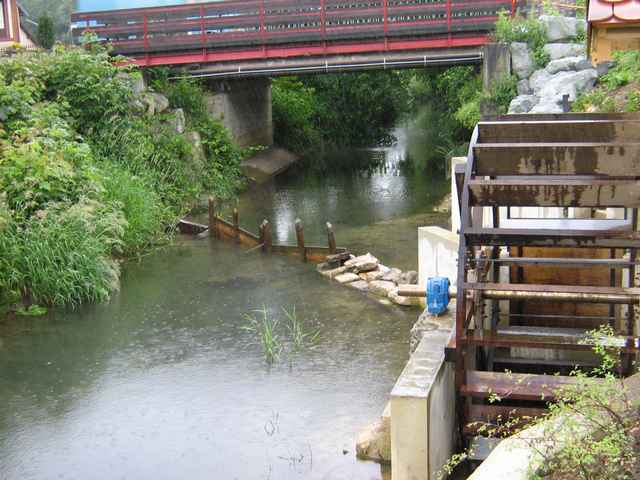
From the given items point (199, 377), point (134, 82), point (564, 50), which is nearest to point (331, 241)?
point (199, 377)

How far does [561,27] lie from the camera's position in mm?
20062

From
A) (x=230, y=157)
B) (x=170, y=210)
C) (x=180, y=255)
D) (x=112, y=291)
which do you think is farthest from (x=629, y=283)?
(x=230, y=157)

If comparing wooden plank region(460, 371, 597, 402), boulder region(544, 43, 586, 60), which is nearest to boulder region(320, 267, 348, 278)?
wooden plank region(460, 371, 597, 402)

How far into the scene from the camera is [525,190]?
7387 millimetres

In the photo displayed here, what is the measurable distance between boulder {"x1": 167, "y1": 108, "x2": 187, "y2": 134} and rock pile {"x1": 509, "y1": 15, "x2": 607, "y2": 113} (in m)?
8.19

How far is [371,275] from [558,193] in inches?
244

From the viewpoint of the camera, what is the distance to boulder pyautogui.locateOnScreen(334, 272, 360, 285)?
1341 cm

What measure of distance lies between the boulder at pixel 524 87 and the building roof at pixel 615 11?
41.5ft

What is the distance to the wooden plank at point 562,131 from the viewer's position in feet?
26.6

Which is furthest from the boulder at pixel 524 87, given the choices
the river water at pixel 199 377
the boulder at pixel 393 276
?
the boulder at pixel 393 276

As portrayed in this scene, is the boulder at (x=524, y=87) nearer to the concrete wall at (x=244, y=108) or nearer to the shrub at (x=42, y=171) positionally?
the concrete wall at (x=244, y=108)

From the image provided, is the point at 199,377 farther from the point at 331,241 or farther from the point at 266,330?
the point at 331,241

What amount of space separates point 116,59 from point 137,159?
9.84ft

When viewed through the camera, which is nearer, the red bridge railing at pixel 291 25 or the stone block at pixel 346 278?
the stone block at pixel 346 278
